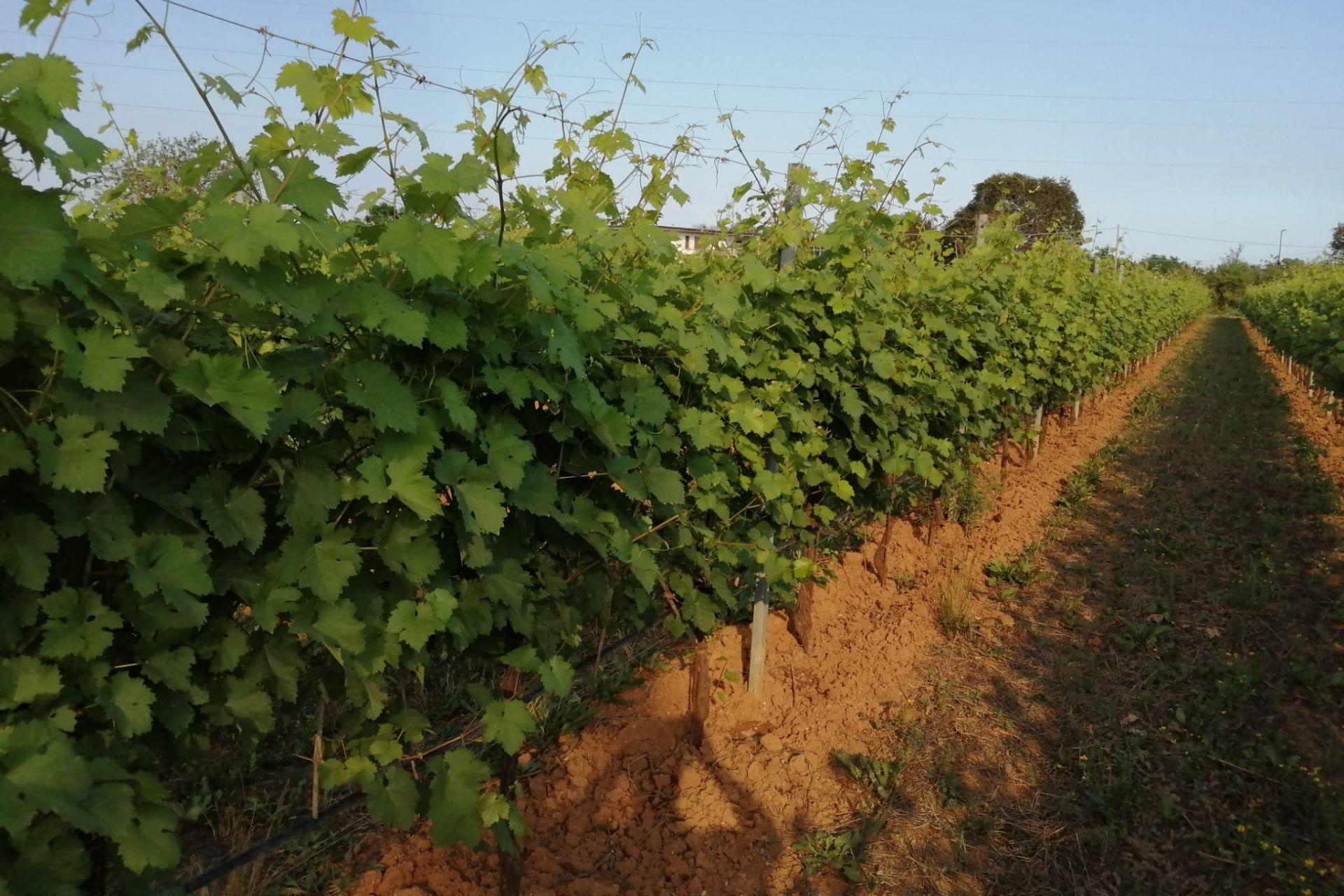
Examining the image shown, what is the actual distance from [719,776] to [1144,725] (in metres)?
2.10

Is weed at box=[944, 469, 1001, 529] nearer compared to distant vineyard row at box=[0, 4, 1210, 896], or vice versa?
distant vineyard row at box=[0, 4, 1210, 896]

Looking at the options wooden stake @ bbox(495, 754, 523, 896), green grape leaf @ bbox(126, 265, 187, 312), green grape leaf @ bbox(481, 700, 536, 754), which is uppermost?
green grape leaf @ bbox(126, 265, 187, 312)

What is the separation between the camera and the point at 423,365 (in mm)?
2094

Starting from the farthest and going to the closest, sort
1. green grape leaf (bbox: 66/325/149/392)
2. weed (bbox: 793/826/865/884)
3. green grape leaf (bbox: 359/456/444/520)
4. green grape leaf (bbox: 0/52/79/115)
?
weed (bbox: 793/826/865/884)
green grape leaf (bbox: 359/456/444/520)
green grape leaf (bbox: 66/325/149/392)
green grape leaf (bbox: 0/52/79/115)

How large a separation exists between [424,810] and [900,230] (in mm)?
3815

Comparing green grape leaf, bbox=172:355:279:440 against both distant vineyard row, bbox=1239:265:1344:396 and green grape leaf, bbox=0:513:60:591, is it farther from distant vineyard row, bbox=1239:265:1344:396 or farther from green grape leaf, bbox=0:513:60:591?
distant vineyard row, bbox=1239:265:1344:396

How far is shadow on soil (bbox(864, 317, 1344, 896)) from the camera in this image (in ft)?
10.9

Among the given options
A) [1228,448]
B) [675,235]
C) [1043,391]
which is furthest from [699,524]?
A: [1228,448]

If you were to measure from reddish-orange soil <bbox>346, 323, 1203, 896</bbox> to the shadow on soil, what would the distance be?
0.31 m

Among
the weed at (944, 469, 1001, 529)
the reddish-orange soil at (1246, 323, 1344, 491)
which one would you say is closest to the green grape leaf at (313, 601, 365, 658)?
the weed at (944, 469, 1001, 529)

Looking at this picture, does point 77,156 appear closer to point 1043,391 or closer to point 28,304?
point 28,304

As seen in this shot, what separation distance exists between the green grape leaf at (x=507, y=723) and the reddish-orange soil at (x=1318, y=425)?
348 inches

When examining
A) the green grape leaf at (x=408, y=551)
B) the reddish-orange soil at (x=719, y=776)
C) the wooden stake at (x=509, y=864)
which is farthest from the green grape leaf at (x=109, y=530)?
the reddish-orange soil at (x=719, y=776)

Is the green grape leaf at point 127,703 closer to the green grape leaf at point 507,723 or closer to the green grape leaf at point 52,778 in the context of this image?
the green grape leaf at point 52,778
